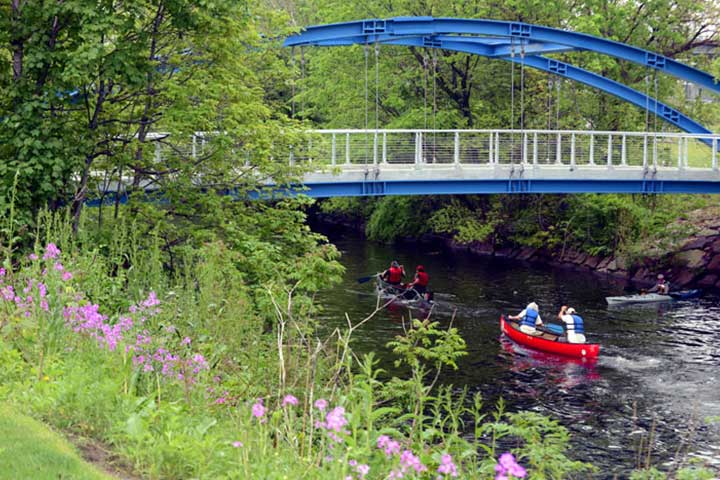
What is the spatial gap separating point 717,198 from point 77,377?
109 feet

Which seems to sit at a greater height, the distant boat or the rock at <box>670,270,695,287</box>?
the rock at <box>670,270,695,287</box>

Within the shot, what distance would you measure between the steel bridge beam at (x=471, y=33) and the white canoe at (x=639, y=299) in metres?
8.06

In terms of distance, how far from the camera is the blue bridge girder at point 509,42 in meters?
28.4

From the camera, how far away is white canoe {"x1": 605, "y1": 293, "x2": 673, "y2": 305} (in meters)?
26.2

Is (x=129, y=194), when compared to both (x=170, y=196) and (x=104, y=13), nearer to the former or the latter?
(x=170, y=196)

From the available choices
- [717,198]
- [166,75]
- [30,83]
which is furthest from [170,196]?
[717,198]

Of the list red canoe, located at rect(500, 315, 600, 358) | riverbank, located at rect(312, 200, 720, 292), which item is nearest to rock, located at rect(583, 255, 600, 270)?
riverbank, located at rect(312, 200, 720, 292)

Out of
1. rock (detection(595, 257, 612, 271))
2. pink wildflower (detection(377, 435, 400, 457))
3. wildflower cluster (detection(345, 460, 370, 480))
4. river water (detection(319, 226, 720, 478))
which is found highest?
pink wildflower (detection(377, 435, 400, 457))

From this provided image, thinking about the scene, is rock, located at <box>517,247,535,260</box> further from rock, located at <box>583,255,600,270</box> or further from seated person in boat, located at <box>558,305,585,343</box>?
seated person in boat, located at <box>558,305,585,343</box>

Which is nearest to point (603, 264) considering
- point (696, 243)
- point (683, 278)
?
point (696, 243)

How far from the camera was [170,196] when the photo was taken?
1426 centimetres

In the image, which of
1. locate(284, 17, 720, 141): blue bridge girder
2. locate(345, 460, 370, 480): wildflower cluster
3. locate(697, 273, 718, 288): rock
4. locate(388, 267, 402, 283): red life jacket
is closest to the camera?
locate(345, 460, 370, 480): wildflower cluster

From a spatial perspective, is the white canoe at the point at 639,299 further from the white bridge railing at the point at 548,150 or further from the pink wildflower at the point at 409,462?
the pink wildflower at the point at 409,462

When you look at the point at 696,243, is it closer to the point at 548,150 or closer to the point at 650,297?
the point at 548,150
